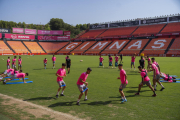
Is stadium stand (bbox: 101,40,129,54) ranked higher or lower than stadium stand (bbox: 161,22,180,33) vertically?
lower

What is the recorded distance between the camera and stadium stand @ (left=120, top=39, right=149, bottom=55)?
56.4 m

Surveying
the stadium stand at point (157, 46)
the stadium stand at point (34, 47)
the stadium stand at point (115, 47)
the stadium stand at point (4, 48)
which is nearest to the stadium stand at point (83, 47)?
the stadium stand at point (115, 47)

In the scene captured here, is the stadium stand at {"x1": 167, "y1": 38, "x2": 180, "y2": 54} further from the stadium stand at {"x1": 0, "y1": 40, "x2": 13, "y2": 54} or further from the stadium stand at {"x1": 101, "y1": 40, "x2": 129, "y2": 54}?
the stadium stand at {"x1": 0, "y1": 40, "x2": 13, "y2": 54}

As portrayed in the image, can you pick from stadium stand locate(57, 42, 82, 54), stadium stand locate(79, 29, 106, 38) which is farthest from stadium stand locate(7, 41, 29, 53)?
stadium stand locate(79, 29, 106, 38)

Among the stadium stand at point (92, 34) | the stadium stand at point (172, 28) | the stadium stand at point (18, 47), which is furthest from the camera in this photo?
the stadium stand at point (92, 34)

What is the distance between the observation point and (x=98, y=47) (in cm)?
6825

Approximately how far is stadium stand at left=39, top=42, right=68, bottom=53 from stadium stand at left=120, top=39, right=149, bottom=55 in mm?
37174

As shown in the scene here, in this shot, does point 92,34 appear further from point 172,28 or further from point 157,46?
point 172,28

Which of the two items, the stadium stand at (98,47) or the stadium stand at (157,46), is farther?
the stadium stand at (98,47)

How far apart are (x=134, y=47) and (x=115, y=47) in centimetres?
827

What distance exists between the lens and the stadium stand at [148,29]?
6362 centimetres

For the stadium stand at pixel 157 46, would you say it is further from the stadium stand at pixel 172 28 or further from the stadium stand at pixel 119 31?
the stadium stand at pixel 119 31

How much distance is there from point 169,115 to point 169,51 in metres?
49.4

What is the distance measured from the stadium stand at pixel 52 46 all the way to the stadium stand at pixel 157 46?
45770 millimetres
